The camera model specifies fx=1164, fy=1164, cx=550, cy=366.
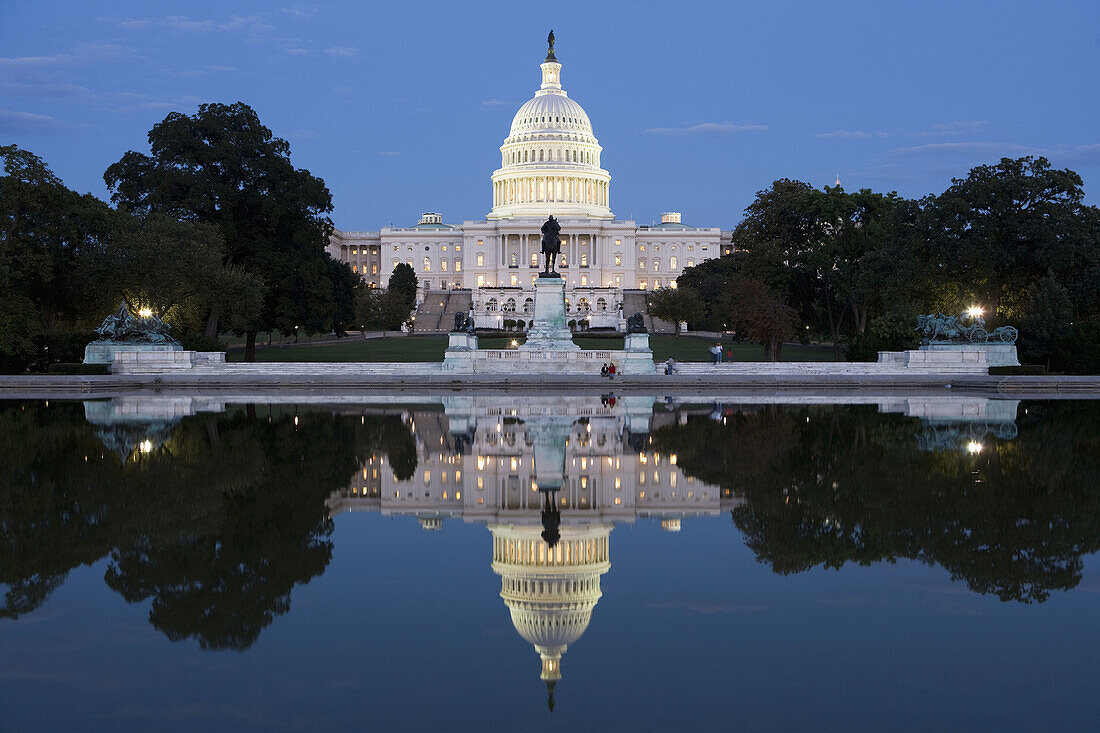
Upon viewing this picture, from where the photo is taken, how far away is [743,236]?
66.1 metres

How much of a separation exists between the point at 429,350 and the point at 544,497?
58890 millimetres

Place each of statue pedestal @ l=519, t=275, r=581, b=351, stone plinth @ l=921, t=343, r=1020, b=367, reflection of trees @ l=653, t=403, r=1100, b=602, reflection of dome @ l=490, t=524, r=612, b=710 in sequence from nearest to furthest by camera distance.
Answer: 1. reflection of dome @ l=490, t=524, r=612, b=710
2. reflection of trees @ l=653, t=403, r=1100, b=602
3. stone plinth @ l=921, t=343, r=1020, b=367
4. statue pedestal @ l=519, t=275, r=581, b=351

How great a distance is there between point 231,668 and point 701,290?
9419 centimetres

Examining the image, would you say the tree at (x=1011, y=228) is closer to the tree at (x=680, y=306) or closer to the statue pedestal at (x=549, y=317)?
the statue pedestal at (x=549, y=317)

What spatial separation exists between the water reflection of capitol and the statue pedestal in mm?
26098

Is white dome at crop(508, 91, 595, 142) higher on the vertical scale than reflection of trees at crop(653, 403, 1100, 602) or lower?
higher

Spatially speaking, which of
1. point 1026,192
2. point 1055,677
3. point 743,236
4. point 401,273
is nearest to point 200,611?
point 1055,677

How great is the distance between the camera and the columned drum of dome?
15500 cm

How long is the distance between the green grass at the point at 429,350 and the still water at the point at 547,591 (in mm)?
46876

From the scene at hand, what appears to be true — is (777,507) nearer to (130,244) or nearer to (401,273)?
(130,244)

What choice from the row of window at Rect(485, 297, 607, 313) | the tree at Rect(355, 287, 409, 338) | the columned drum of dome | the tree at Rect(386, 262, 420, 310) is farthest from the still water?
the columned drum of dome

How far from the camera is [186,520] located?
11523 millimetres

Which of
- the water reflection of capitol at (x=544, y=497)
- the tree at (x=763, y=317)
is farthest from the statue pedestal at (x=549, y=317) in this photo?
the water reflection of capitol at (x=544, y=497)

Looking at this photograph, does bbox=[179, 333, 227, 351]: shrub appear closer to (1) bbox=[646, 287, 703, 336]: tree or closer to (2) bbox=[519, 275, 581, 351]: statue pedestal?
(2) bbox=[519, 275, 581, 351]: statue pedestal
